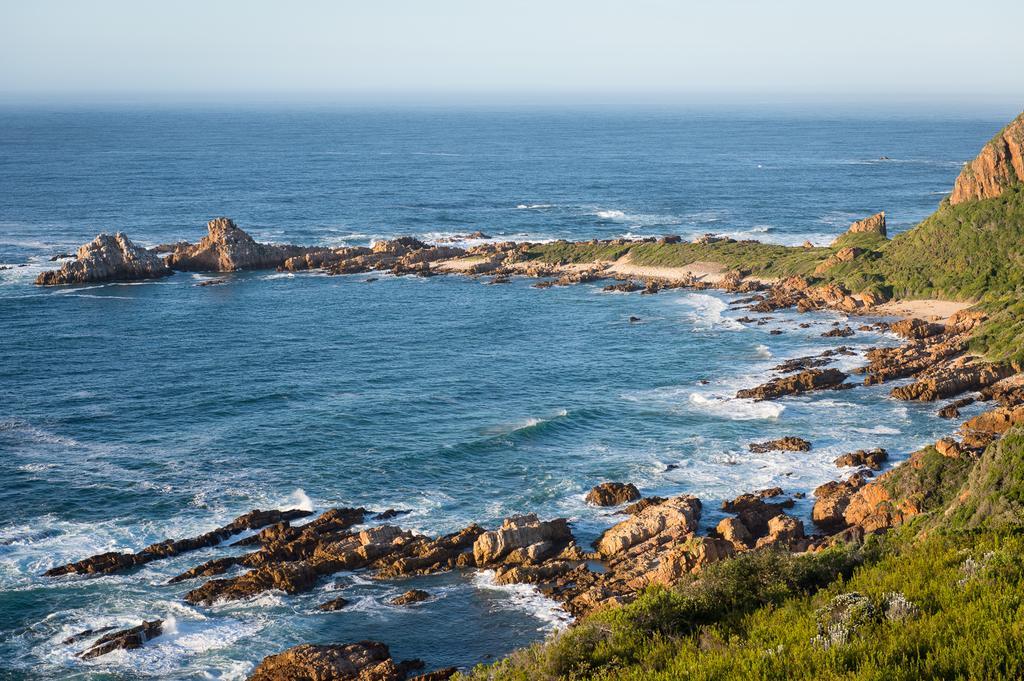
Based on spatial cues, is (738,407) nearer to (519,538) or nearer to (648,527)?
(648,527)

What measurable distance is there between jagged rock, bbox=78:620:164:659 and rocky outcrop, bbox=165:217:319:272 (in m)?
70.5

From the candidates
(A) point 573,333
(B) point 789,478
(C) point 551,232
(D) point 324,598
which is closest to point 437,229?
(C) point 551,232

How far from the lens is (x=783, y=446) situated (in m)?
50.5

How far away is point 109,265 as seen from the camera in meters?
94.9

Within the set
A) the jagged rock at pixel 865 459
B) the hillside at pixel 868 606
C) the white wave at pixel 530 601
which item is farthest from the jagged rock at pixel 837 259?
the white wave at pixel 530 601

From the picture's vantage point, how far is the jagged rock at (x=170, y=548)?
3856 centimetres

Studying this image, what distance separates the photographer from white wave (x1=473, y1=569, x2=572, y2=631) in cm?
3450

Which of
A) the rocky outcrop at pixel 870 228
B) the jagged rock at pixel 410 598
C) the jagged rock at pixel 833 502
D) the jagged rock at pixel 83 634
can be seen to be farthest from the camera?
the rocky outcrop at pixel 870 228

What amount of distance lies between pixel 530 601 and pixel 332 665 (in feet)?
25.4

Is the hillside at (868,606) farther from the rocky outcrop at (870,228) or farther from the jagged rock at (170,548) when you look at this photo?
the rocky outcrop at (870,228)

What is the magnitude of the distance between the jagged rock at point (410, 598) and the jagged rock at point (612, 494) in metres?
10.6

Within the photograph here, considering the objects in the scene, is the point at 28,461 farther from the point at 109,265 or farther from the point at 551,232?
the point at 551,232

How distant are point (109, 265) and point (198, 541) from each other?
61238 millimetres

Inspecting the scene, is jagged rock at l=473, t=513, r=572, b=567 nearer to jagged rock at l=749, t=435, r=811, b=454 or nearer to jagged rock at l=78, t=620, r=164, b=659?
jagged rock at l=78, t=620, r=164, b=659
